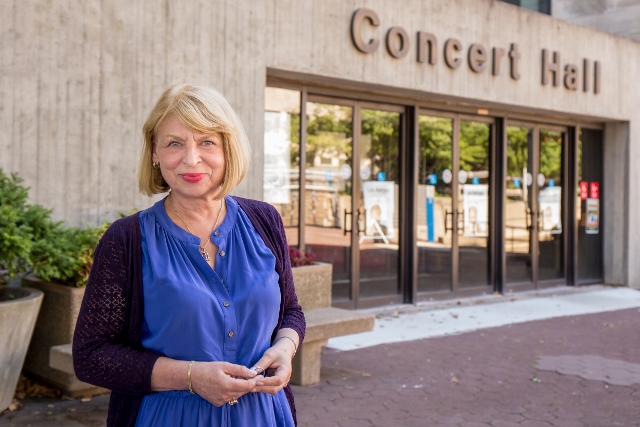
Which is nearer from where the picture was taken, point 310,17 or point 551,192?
point 310,17

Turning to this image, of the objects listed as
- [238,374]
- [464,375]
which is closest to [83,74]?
[464,375]

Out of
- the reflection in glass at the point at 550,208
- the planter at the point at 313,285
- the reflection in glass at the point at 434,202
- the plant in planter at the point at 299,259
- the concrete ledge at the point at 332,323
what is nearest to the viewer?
the concrete ledge at the point at 332,323

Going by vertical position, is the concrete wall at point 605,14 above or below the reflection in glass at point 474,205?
above

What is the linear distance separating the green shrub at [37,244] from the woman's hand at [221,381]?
3.43 metres

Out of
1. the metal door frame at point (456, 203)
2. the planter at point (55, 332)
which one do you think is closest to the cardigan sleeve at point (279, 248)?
the planter at point (55, 332)

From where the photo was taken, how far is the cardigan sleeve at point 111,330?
7.10ft

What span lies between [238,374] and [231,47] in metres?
6.36

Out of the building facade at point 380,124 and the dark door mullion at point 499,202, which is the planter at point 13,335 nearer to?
the building facade at point 380,124

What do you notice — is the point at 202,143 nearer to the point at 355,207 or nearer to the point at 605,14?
the point at 355,207

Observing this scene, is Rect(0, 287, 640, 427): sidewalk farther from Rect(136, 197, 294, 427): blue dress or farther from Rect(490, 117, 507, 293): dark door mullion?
Rect(136, 197, 294, 427): blue dress

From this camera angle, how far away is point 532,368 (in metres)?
7.32

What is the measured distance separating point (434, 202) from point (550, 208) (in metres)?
2.98

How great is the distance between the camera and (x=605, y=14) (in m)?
15.2

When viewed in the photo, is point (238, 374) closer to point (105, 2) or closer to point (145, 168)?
point (145, 168)
